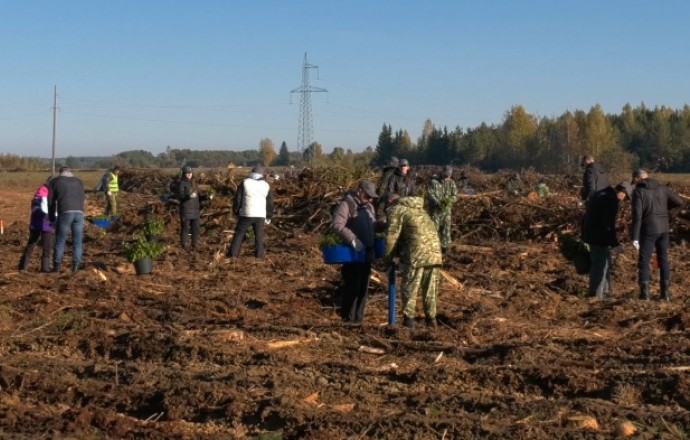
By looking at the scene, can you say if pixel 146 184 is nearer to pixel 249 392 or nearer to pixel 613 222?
pixel 613 222

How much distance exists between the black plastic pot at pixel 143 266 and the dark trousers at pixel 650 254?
6861mm

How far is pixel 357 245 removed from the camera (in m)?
10.1

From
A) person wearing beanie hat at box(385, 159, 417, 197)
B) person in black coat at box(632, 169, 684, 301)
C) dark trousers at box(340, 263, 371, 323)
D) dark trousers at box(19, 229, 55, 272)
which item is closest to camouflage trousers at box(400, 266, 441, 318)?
dark trousers at box(340, 263, 371, 323)

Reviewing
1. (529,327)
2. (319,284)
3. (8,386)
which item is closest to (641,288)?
(529,327)

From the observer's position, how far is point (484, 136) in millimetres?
82375

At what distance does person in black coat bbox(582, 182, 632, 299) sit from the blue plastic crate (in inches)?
137

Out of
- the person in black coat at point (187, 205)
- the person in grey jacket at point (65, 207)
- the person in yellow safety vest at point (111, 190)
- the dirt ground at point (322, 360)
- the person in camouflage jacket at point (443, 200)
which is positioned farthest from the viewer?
the person in yellow safety vest at point (111, 190)

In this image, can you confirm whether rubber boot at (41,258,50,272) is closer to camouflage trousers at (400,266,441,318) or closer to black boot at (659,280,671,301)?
camouflage trousers at (400,266,441,318)

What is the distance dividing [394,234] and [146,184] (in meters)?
33.7

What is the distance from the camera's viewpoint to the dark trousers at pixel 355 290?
34.3 ft

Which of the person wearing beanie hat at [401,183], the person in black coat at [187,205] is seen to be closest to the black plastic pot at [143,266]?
the person in black coat at [187,205]

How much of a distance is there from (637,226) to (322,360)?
5.28 metres

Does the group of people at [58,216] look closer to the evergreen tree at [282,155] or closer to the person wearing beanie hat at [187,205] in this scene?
the person wearing beanie hat at [187,205]

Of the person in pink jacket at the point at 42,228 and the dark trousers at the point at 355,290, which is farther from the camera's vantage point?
the person in pink jacket at the point at 42,228
